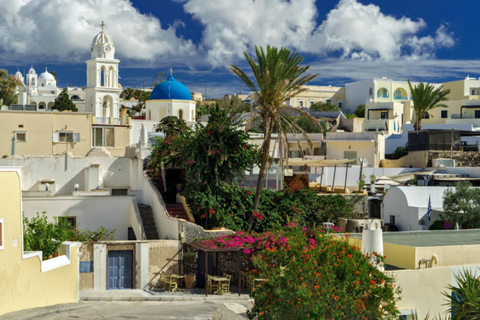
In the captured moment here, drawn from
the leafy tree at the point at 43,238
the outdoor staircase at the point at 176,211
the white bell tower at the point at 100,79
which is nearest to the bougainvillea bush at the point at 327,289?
the leafy tree at the point at 43,238

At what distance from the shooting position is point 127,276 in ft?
73.0

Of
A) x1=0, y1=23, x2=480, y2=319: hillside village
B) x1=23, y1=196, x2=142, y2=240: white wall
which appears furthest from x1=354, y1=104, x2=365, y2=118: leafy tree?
x1=23, y1=196, x2=142, y2=240: white wall

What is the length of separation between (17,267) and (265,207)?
1347 centimetres

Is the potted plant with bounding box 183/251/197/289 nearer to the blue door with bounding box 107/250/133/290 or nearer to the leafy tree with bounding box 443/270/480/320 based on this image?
the blue door with bounding box 107/250/133/290

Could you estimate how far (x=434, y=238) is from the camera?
67.7 ft

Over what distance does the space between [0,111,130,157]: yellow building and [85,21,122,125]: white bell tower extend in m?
25.9

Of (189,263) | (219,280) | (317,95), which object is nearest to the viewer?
(219,280)

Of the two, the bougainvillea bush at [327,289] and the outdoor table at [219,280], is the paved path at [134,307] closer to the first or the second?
the outdoor table at [219,280]

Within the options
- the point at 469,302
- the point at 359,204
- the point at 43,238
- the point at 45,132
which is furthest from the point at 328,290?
the point at 45,132

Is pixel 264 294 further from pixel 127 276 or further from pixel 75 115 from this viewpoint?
pixel 75 115

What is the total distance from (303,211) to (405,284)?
12.1m

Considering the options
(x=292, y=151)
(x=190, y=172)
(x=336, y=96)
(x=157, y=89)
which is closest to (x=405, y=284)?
(x=190, y=172)

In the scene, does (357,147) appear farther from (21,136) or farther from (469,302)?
(469,302)

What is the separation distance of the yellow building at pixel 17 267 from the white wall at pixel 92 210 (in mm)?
9159
